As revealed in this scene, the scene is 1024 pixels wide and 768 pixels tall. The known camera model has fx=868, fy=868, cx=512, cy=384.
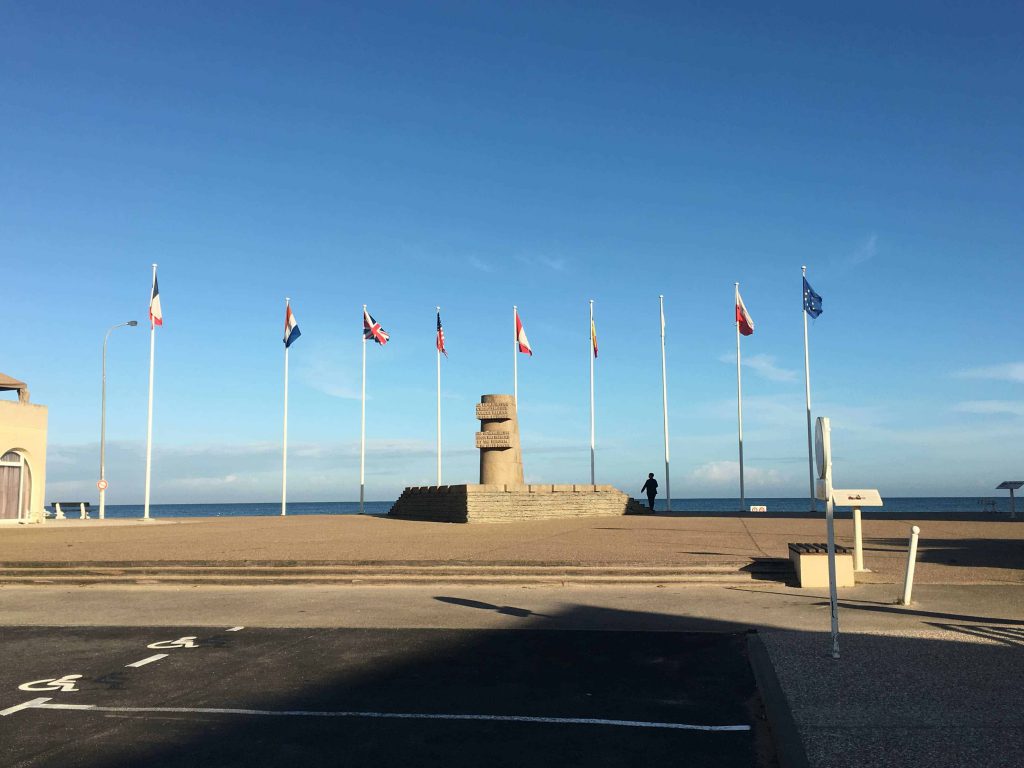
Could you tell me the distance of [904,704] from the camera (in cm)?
662

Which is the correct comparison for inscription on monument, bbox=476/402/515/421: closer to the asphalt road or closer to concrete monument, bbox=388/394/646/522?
concrete monument, bbox=388/394/646/522

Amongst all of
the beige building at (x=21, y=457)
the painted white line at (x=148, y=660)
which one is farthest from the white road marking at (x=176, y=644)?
the beige building at (x=21, y=457)

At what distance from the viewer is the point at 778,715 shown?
251 inches

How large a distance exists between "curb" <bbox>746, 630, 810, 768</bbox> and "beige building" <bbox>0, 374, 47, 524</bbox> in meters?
37.1

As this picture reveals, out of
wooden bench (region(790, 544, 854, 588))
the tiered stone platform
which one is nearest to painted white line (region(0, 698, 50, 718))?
wooden bench (region(790, 544, 854, 588))

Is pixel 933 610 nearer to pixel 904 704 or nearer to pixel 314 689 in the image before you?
pixel 904 704

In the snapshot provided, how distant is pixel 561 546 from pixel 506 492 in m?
13.5

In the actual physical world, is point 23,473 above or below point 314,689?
above

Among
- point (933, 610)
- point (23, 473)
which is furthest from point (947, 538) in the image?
point (23, 473)

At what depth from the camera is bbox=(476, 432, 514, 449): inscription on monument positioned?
3631cm

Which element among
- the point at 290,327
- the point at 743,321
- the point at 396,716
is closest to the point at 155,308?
the point at 290,327

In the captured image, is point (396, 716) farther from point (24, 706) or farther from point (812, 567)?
point (812, 567)

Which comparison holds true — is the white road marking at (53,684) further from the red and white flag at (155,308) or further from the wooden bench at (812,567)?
the red and white flag at (155,308)

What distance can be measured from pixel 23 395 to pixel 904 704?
41.1 m
